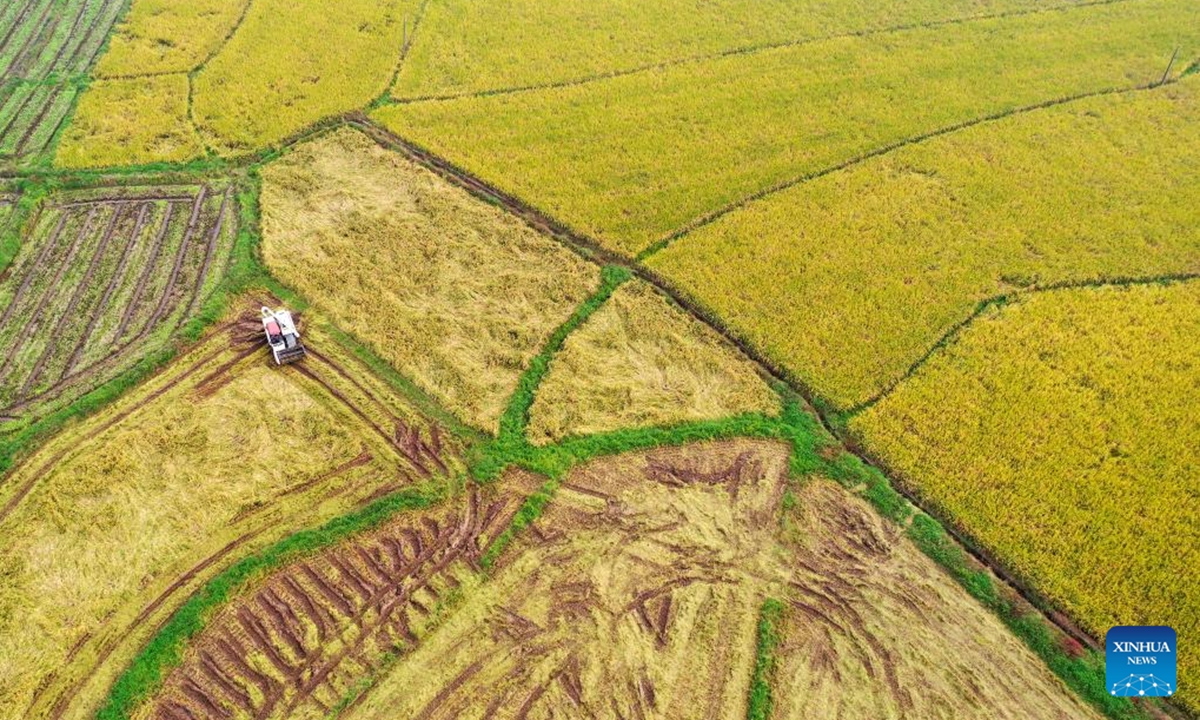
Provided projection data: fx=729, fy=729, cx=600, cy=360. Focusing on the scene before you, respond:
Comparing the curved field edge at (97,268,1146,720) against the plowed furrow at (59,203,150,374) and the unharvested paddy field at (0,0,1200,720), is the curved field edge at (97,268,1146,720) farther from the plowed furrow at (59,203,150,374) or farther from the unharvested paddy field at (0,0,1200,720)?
the plowed furrow at (59,203,150,374)

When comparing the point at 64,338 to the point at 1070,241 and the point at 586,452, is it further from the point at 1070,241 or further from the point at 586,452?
the point at 1070,241

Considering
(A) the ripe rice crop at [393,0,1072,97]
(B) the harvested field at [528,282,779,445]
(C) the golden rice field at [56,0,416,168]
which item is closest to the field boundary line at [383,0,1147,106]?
(A) the ripe rice crop at [393,0,1072,97]

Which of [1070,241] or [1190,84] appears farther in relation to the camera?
[1190,84]

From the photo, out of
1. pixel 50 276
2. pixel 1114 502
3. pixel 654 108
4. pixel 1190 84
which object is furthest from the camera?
pixel 1190 84

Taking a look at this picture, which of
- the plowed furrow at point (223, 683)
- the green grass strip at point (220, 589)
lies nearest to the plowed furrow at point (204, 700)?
the plowed furrow at point (223, 683)

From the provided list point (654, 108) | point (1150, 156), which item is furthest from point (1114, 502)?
point (654, 108)

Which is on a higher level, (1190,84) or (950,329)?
(1190,84)
